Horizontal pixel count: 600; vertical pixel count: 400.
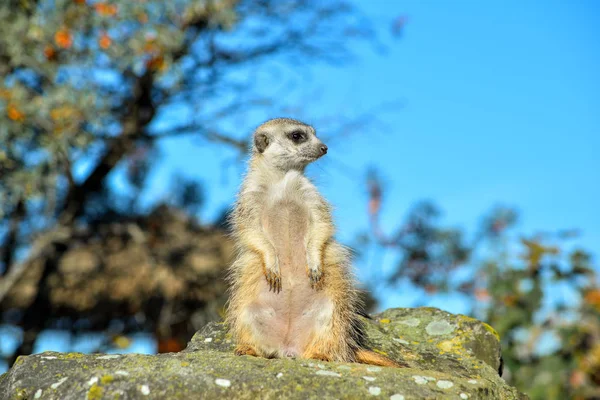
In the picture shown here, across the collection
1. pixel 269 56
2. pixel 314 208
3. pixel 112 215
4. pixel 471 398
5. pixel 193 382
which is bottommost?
pixel 193 382

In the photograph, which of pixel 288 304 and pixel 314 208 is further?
pixel 314 208

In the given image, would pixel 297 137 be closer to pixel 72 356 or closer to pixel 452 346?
pixel 452 346

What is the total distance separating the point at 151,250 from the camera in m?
11.1

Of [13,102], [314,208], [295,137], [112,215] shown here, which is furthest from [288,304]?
[112,215]

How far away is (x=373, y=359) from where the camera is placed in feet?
11.7

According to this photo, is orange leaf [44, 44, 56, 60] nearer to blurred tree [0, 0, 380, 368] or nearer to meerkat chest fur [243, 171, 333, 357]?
blurred tree [0, 0, 380, 368]

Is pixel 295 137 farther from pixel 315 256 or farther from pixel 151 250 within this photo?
pixel 151 250

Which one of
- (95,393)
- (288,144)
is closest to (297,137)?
(288,144)

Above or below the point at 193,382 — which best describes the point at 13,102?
above

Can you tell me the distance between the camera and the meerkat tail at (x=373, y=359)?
3.49 m

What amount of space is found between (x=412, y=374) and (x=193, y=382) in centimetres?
99

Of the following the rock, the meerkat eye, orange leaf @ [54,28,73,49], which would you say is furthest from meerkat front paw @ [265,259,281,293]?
orange leaf @ [54,28,73,49]

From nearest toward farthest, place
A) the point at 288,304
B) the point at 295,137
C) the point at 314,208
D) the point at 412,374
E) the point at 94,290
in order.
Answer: the point at 412,374, the point at 288,304, the point at 314,208, the point at 295,137, the point at 94,290

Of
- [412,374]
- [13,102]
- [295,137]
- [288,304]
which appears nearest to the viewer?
[412,374]
